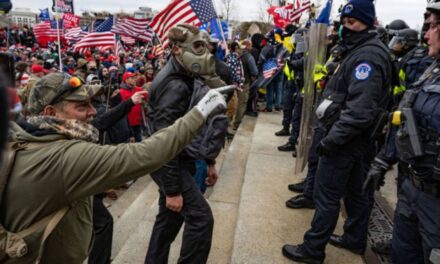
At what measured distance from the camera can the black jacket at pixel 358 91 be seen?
2.69m

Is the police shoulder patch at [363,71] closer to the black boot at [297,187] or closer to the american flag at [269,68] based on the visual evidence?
the black boot at [297,187]

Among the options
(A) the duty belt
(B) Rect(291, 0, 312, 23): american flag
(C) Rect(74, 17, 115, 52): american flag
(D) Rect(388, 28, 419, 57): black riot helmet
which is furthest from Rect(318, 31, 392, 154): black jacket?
(C) Rect(74, 17, 115, 52): american flag

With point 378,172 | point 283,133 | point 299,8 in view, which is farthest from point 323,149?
point 299,8

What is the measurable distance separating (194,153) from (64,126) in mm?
1124

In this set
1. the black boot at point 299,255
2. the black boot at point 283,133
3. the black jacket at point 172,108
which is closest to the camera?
the black jacket at point 172,108

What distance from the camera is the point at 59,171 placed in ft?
5.04

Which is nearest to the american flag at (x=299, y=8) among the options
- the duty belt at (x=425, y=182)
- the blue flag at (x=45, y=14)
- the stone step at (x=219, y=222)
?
the stone step at (x=219, y=222)

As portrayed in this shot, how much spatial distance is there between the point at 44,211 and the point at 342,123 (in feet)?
7.02

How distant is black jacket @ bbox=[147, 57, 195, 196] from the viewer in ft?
8.59

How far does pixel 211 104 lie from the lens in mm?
1745

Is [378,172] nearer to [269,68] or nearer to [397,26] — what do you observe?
[397,26]

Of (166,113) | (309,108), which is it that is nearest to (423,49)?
(309,108)

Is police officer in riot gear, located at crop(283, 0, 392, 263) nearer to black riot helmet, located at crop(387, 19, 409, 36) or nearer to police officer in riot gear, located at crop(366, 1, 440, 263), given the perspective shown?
police officer in riot gear, located at crop(366, 1, 440, 263)

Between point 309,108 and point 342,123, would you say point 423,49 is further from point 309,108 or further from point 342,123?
point 342,123
